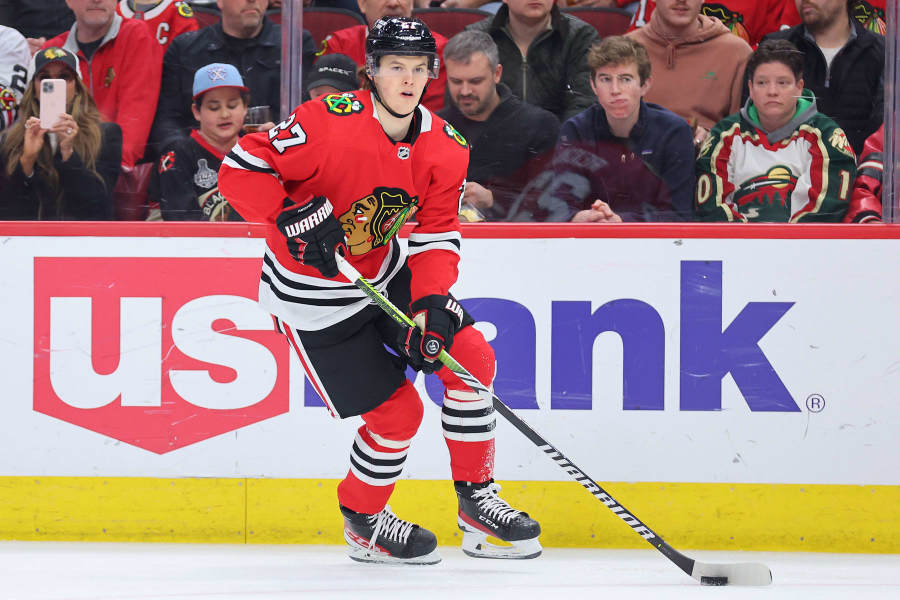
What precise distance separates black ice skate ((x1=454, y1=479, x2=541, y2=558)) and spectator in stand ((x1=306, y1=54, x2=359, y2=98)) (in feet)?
4.14

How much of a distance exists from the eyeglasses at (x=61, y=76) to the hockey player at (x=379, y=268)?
3.41 feet

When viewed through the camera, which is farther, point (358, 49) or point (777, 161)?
point (358, 49)

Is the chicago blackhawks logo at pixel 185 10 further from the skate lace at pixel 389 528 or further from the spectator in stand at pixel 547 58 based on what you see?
the skate lace at pixel 389 528

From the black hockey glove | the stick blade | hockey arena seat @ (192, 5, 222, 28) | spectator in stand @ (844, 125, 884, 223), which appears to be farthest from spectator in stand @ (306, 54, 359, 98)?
the stick blade

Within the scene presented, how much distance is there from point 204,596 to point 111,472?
919 mm

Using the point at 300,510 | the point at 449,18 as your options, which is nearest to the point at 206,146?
the point at 449,18

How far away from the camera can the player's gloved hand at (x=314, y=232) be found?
242 cm

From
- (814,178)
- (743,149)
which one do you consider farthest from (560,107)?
(814,178)

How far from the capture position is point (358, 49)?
3303 millimetres

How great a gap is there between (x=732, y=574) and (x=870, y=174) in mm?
1320

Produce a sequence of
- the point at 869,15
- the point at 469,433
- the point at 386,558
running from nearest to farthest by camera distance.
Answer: the point at 469,433
the point at 386,558
the point at 869,15

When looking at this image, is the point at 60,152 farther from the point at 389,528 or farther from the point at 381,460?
the point at 389,528

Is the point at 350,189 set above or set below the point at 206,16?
below

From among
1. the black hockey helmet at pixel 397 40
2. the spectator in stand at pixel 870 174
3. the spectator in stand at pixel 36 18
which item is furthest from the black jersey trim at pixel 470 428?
the spectator in stand at pixel 36 18
